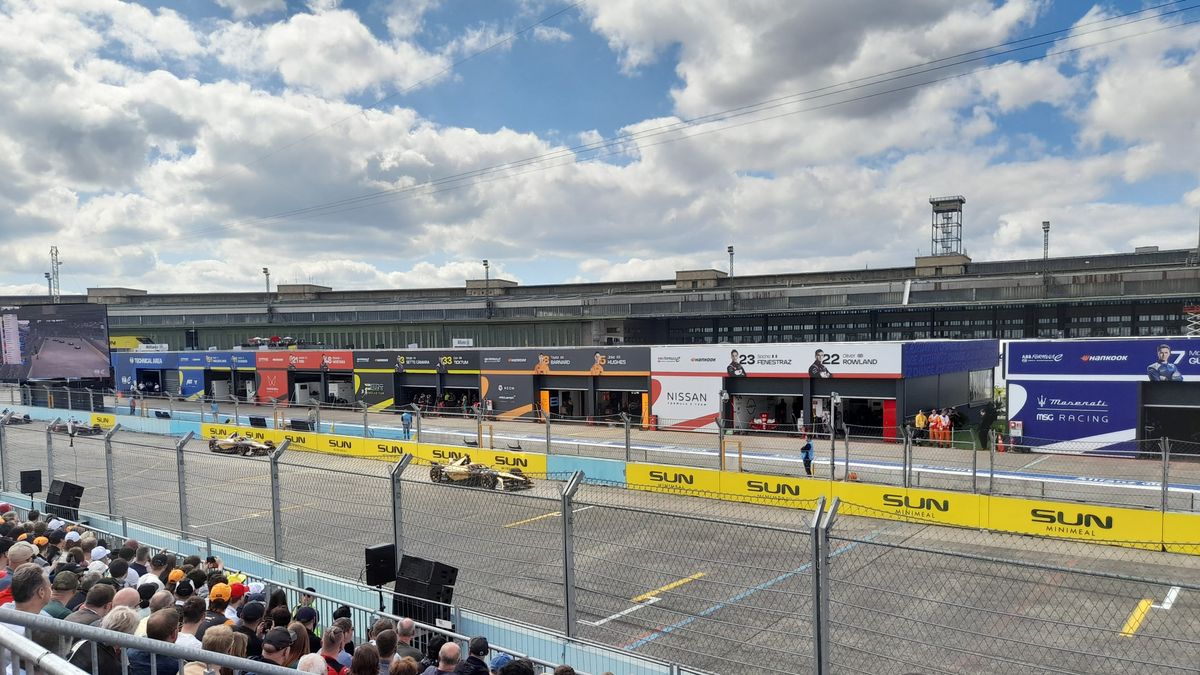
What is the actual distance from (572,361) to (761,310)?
16.2 metres

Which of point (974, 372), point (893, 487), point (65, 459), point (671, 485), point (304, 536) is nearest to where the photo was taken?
point (304, 536)

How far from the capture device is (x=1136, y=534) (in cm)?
1355

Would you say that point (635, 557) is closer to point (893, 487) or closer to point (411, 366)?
point (893, 487)

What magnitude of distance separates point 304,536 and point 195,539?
3.51m

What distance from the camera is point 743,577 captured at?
39.1 feet

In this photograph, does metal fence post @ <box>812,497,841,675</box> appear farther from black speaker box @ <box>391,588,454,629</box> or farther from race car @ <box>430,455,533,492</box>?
race car @ <box>430,455,533,492</box>

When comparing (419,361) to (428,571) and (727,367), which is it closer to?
(727,367)

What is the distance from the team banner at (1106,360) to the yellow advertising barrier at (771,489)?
1282 centimetres

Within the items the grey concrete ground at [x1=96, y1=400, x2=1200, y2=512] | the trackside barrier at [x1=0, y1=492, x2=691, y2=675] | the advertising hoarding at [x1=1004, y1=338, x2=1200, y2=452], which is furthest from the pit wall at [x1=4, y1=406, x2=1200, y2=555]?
the advertising hoarding at [x1=1004, y1=338, x2=1200, y2=452]

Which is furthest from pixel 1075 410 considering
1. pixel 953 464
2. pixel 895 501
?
pixel 895 501

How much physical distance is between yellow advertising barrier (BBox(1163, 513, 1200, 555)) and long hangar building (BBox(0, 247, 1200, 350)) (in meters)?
29.1

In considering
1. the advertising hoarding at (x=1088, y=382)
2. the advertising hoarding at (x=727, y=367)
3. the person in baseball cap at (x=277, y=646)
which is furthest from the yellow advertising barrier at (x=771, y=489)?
the person in baseball cap at (x=277, y=646)

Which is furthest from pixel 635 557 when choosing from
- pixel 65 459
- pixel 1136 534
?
pixel 65 459

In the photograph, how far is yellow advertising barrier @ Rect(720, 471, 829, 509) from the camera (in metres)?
16.8
